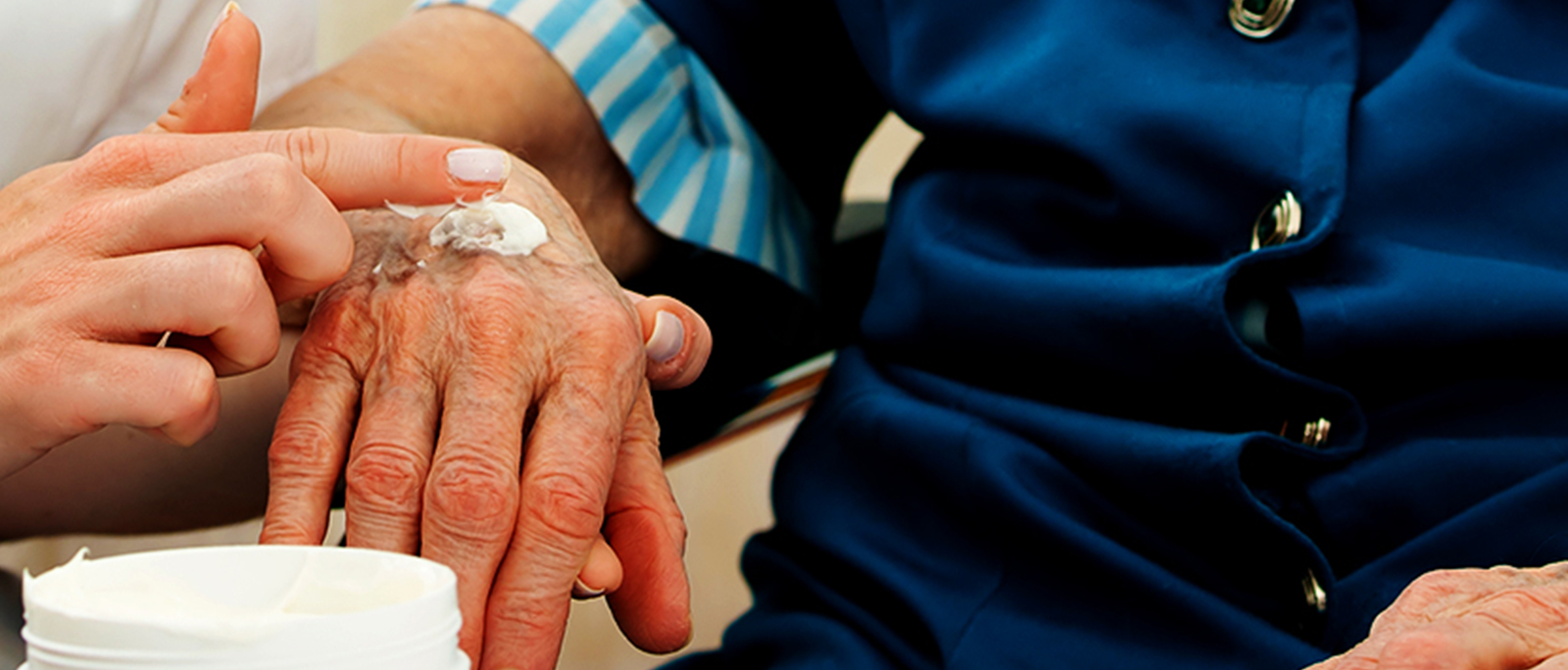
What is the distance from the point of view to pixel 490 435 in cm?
44

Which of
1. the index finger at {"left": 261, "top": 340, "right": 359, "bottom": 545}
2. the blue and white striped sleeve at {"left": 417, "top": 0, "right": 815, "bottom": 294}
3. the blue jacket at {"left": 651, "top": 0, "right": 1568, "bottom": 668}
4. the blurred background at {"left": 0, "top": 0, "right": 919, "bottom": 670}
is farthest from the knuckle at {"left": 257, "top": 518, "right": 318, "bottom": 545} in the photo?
the blurred background at {"left": 0, "top": 0, "right": 919, "bottom": 670}

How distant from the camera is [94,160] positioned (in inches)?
18.4

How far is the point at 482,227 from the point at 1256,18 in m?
0.41

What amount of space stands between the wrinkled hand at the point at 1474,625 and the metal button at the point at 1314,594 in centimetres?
12

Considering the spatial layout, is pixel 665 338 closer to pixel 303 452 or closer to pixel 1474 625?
pixel 303 452

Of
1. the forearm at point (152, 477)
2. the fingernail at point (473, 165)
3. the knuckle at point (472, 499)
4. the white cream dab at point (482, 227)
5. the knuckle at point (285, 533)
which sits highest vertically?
the fingernail at point (473, 165)

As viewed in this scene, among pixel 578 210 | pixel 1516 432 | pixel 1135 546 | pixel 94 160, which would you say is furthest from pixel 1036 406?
pixel 94 160

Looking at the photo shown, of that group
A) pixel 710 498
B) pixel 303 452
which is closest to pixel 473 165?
pixel 303 452

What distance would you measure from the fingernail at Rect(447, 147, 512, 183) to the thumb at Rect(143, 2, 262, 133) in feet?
0.43

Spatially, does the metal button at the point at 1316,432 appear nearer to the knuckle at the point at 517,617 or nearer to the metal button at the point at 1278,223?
the metal button at the point at 1278,223

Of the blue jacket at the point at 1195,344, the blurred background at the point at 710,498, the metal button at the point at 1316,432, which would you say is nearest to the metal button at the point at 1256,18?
the blue jacket at the point at 1195,344

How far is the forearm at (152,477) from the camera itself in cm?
55

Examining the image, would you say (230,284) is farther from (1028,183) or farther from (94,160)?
(1028,183)

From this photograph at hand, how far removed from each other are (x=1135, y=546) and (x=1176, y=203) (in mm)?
178
